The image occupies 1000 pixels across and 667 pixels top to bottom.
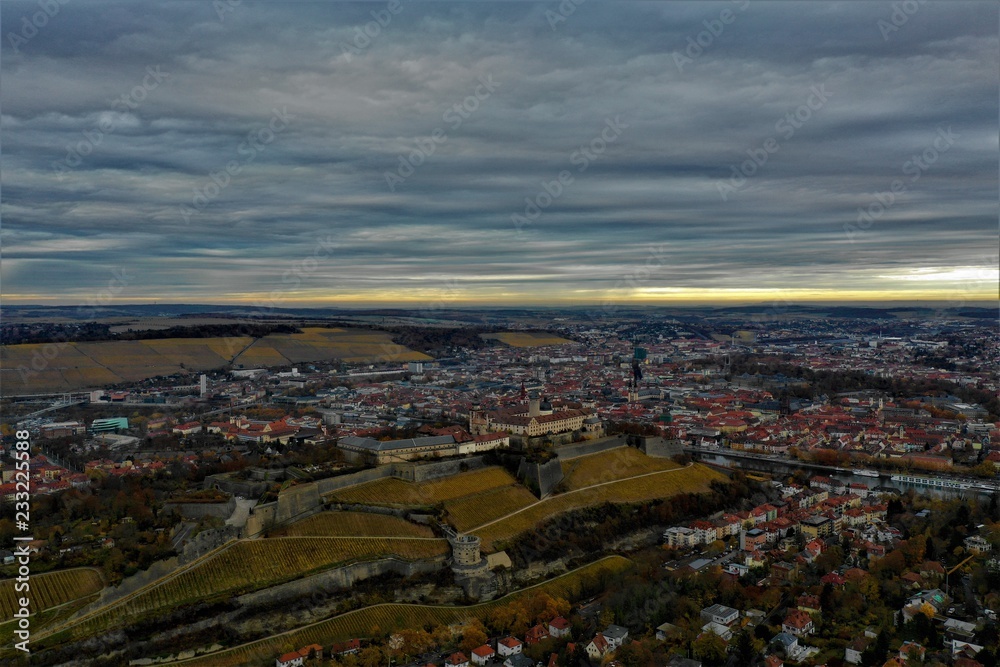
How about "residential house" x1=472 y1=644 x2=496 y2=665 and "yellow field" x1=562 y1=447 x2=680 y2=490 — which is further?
"yellow field" x1=562 y1=447 x2=680 y2=490

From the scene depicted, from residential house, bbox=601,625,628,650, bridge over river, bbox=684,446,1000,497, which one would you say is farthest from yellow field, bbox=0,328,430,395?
residential house, bbox=601,625,628,650

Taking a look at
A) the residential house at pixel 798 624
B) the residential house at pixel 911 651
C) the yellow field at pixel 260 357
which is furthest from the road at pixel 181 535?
the yellow field at pixel 260 357

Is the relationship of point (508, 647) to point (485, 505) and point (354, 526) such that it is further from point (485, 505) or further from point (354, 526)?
point (485, 505)

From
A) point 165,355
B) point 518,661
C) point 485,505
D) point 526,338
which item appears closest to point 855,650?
point 518,661

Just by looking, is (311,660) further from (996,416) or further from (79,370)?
(79,370)

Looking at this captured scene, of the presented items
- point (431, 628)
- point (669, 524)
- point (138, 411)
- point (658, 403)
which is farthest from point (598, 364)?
point (431, 628)

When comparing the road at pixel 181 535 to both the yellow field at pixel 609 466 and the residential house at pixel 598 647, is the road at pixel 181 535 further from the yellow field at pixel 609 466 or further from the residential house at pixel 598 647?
the yellow field at pixel 609 466

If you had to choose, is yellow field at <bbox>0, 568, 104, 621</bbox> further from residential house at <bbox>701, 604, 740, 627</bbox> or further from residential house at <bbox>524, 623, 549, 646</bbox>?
residential house at <bbox>701, 604, 740, 627</bbox>
